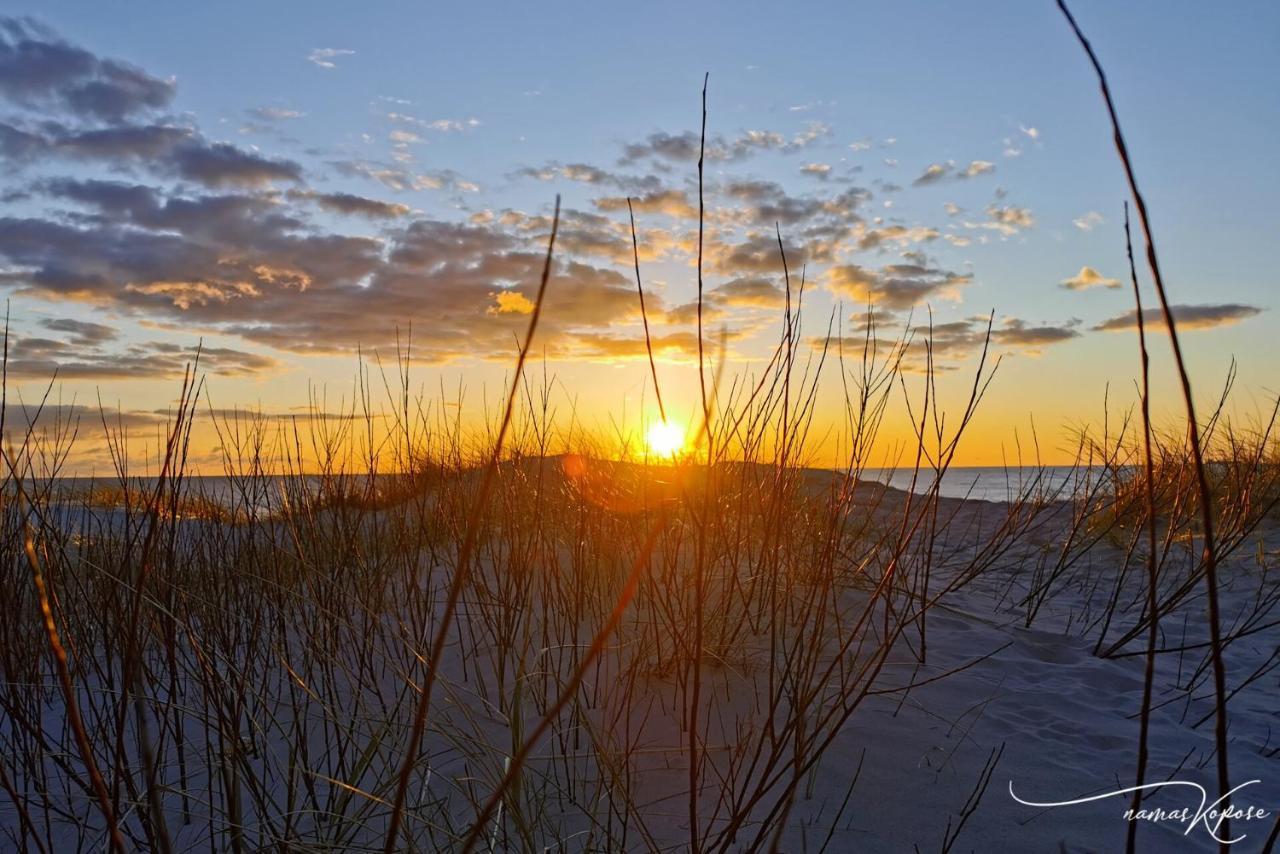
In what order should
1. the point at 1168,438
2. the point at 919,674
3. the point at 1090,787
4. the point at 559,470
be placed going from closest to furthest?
the point at 1090,787 < the point at 919,674 < the point at 559,470 < the point at 1168,438

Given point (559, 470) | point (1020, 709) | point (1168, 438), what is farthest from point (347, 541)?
point (1168, 438)

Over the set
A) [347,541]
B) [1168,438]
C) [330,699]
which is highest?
[1168,438]

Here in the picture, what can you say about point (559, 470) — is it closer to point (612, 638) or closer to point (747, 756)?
point (612, 638)

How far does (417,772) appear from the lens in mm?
2184

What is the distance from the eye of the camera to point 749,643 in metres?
3.19

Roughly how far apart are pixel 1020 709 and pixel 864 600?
3.76ft

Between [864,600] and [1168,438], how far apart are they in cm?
407

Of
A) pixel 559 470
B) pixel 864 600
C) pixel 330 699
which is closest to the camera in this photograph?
pixel 330 699

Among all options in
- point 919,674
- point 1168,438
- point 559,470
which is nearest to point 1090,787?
point 919,674

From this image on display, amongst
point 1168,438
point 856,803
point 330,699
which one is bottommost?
point 856,803

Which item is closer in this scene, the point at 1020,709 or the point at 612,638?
the point at 1020,709

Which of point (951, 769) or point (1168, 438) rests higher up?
point (1168, 438)

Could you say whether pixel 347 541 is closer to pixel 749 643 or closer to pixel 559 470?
pixel 749 643

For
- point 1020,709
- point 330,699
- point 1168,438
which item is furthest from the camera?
point 1168,438
